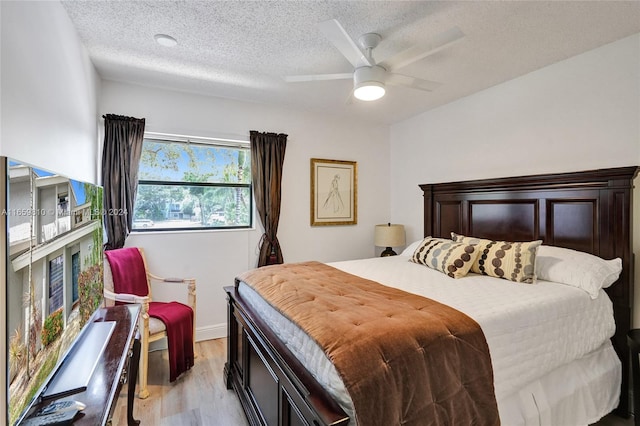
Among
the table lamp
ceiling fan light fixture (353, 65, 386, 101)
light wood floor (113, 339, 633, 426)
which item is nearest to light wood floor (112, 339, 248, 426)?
light wood floor (113, 339, 633, 426)

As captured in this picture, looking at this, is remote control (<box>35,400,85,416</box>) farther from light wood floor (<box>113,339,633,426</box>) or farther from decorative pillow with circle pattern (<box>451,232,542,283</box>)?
decorative pillow with circle pattern (<box>451,232,542,283</box>)

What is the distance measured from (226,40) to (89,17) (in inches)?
33.4

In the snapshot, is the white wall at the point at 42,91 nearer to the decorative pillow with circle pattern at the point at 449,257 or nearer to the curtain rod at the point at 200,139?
the curtain rod at the point at 200,139

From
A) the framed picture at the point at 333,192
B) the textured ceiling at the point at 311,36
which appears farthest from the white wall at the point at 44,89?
the framed picture at the point at 333,192

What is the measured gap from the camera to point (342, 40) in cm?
188

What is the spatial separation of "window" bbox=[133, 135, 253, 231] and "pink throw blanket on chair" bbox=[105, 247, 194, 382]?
49cm

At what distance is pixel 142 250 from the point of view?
305 centimetres

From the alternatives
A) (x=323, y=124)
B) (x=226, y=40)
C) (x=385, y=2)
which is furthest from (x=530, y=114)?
(x=226, y=40)

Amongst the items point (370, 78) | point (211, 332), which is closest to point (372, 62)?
point (370, 78)

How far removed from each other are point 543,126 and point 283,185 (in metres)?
2.67

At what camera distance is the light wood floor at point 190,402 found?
6.89 feet

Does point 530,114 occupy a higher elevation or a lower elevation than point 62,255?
higher

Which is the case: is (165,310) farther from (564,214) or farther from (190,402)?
(564,214)

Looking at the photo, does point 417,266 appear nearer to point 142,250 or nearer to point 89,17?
point 142,250
